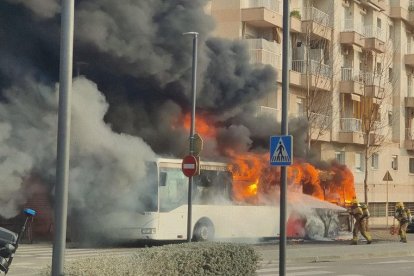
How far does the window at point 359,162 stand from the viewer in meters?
41.8

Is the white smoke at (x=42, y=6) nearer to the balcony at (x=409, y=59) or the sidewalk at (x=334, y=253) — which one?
the sidewalk at (x=334, y=253)

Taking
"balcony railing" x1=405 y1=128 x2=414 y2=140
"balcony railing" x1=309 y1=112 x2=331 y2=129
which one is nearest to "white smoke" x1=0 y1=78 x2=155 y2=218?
"balcony railing" x1=309 y1=112 x2=331 y2=129

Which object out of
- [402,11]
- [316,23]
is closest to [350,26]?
[316,23]

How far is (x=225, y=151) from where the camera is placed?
26656mm

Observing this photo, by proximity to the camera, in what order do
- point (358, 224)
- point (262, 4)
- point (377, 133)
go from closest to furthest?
point (358, 224) < point (262, 4) < point (377, 133)

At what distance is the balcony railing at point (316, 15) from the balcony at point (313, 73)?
2278mm

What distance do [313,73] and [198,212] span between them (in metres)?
15.3

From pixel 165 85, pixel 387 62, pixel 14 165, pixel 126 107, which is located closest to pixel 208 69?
pixel 165 85

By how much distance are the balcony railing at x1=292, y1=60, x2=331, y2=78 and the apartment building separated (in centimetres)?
5

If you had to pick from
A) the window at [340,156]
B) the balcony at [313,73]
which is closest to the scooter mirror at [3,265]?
the balcony at [313,73]

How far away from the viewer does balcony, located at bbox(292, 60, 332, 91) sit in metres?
35.2

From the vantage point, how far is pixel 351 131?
3925 cm

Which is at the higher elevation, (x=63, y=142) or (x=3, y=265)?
(x=63, y=142)

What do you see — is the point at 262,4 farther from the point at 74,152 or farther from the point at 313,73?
the point at 74,152
